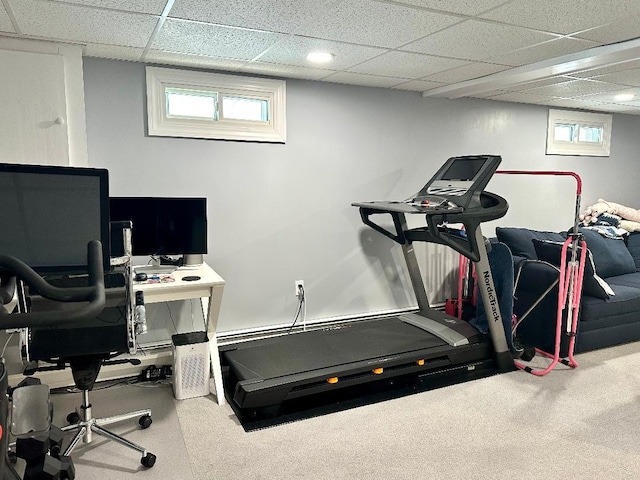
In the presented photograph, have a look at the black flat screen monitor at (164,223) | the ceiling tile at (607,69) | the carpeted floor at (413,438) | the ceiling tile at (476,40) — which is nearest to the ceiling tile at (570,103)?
the ceiling tile at (607,69)

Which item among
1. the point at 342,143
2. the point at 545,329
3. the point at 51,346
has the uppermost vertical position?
the point at 342,143

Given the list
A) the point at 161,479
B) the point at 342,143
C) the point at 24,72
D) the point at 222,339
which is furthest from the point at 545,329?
the point at 24,72

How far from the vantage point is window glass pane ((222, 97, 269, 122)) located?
3.69 metres

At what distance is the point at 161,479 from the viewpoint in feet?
7.30

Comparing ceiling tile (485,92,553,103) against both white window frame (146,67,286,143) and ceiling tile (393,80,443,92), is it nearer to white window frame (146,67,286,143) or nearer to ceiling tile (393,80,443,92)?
ceiling tile (393,80,443,92)

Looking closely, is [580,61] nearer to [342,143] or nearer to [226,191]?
[342,143]

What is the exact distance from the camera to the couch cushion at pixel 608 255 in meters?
4.52

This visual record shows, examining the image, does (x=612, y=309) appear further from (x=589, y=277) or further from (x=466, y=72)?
(x=466, y=72)

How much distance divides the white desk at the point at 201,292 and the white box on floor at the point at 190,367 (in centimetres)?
6

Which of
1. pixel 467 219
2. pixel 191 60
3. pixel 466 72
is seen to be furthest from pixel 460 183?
pixel 191 60

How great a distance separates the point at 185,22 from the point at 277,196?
5.44ft

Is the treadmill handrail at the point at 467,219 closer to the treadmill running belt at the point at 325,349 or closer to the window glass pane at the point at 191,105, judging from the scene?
the treadmill running belt at the point at 325,349

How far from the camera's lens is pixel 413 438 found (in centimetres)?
260

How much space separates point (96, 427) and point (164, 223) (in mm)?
1339
